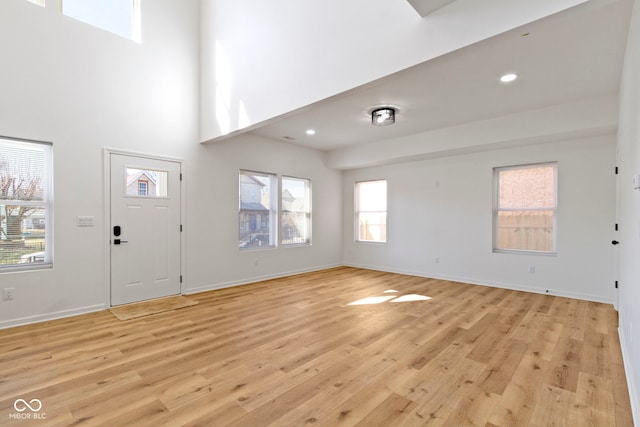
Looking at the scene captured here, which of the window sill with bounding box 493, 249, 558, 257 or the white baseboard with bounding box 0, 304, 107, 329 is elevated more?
the window sill with bounding box 493, 249, 558, 257

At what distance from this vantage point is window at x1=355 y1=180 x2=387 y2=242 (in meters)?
7.03

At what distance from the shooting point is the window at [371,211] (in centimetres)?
703

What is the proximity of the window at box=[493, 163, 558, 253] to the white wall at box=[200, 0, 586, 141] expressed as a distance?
3821mm

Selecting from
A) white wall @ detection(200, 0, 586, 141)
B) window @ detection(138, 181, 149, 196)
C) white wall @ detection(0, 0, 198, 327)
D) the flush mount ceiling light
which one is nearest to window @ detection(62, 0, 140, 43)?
white wall @ detection(0, 0, 198, 327)

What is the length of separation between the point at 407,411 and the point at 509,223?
14.7 ft

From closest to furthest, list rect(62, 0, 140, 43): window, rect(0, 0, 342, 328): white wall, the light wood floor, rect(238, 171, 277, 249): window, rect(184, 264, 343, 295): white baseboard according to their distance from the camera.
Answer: the light wood floor → rect(0, 0, 342, 328): white wall → rect(62, 0, 140, 43): window → rect(184, 264, 343, 295): white baseboard → rect(238, 171, 277, 249): window

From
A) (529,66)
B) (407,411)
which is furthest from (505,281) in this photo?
(407,411)

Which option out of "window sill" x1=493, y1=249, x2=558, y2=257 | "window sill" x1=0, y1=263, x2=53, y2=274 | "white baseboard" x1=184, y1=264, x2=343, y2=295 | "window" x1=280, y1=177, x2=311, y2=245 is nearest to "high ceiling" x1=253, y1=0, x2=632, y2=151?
"window" x1=280, y1=177, x2=311, y2=245

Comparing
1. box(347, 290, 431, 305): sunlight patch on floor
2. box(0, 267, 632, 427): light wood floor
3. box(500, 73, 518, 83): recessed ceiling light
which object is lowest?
box(347, 290, 431, 305): sunlight patch on floor

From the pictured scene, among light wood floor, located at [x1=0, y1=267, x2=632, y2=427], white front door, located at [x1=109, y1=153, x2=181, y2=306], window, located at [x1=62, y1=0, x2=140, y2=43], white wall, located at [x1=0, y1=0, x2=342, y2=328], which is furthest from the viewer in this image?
white front door, located at [x1=109, y1=153, x2=181, y2=306]

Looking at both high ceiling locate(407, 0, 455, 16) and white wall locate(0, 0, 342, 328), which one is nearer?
high ceiling locate(407, 0, 455, 16)

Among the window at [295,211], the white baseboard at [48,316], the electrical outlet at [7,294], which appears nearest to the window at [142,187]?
the white baseboard at [48,316]

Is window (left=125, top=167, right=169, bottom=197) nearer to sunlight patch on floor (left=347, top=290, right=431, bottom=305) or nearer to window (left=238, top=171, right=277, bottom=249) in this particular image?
window (left=238, top=171, right=277, bottom=249)

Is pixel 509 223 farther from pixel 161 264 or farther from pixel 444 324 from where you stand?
pixel 161 264
